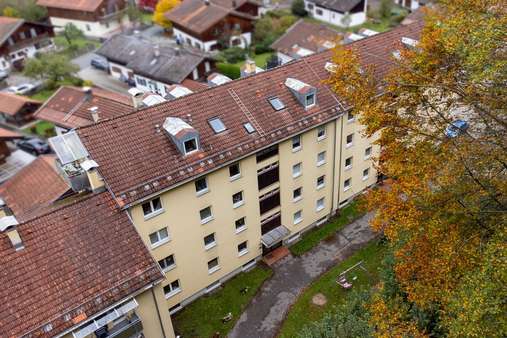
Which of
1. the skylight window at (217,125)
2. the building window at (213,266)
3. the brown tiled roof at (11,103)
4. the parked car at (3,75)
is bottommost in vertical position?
the parked car at (3,75)

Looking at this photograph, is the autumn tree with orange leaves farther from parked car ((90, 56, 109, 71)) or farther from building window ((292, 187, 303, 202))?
parked car ((90, 56, 109, 71))

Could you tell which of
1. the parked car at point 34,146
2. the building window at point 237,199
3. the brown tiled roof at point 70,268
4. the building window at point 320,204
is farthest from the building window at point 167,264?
the parked car at point 34,146

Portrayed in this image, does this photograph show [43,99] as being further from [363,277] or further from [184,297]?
[363,277]

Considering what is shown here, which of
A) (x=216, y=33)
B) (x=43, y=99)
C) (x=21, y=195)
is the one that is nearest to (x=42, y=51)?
(x=43, y=99)

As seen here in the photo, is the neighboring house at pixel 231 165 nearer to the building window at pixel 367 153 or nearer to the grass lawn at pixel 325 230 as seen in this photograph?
the building window at pixel 367 153

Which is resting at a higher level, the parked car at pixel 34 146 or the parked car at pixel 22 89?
the parked car at pixel 34 146

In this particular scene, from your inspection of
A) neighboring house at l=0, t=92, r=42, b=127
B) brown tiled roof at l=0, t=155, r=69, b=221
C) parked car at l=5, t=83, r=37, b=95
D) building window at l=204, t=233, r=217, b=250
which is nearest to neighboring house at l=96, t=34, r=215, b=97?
parked car at l=5, t=83, r=37, b=95

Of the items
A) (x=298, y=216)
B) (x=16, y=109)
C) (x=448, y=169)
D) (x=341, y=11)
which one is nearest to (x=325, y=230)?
(x=298, y=216)

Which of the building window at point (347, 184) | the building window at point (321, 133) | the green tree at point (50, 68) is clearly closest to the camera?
the building window at point (321, 133)
